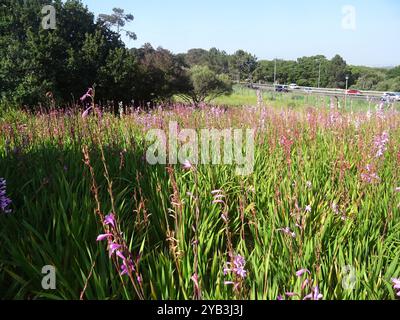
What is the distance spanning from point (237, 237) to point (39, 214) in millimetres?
1586

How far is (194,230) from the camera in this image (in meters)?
1.81

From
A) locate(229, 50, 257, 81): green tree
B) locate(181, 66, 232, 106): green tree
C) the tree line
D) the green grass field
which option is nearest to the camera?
the green grass field

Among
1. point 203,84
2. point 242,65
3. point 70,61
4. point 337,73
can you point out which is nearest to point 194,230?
point 70,61

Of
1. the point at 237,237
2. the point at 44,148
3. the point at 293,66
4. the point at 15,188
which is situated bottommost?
the point at 237,237

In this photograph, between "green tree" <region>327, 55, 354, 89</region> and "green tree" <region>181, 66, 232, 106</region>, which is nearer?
"green tree" <region>181, 66, 232, 106</region>

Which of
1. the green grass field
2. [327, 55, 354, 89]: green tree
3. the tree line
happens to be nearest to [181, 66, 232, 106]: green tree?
the tree line

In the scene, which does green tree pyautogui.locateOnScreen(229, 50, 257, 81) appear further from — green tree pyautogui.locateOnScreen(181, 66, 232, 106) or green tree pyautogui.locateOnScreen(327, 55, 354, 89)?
green tree pyautogui.locateOnScreen(181, 66, 232, 106)

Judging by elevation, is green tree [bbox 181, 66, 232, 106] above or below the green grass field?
above

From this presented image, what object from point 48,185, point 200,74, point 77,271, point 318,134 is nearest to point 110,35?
point 200,74

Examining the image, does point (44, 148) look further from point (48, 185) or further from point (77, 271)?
point (77, 271)

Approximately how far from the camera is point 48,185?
10.7 feet

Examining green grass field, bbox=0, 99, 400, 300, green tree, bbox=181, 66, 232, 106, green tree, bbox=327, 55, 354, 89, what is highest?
green tree, bbox=327, 55, 354, 89

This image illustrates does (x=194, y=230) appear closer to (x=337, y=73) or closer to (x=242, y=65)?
(x=242, y=65)

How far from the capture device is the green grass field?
1.97 metres
